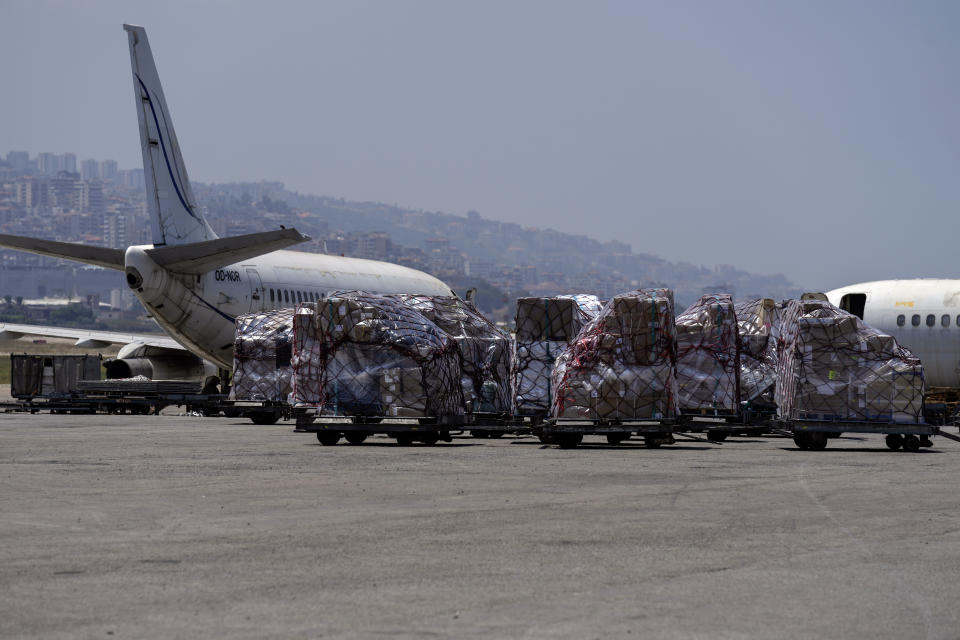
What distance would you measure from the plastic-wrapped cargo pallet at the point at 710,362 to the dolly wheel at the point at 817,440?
2.94 meters

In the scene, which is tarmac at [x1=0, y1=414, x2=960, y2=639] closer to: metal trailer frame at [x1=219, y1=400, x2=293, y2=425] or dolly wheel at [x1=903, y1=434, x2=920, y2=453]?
dolly wheel at [x1=903, y1=434, x2=920, y2=453]

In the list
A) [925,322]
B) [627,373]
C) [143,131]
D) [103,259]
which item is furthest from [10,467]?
[925,322]

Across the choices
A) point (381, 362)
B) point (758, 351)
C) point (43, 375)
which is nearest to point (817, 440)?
point (758, 351)

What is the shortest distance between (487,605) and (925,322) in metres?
33.5

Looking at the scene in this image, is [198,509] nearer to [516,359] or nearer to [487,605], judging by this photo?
Result: [487,605]

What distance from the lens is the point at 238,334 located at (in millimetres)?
32656

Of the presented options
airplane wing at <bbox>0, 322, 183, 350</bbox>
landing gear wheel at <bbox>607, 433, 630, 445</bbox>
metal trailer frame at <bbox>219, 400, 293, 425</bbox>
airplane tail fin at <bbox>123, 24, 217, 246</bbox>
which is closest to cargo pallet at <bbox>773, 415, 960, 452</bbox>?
landing gear wheel at <bbox>607, 433, 630, 445</bbox>

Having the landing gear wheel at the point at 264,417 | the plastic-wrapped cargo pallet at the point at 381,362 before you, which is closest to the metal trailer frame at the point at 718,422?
the plastic-wrapped cargo pallet at the point at 381,362

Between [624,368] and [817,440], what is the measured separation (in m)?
3.68

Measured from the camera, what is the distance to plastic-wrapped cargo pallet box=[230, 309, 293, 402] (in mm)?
32062

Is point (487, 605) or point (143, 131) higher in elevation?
point (143, 131)

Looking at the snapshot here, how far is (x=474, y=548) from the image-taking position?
1048 cm

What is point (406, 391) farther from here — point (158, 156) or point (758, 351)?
point (158, 156)

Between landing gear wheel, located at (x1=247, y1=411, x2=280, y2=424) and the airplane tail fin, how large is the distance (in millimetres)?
6935
